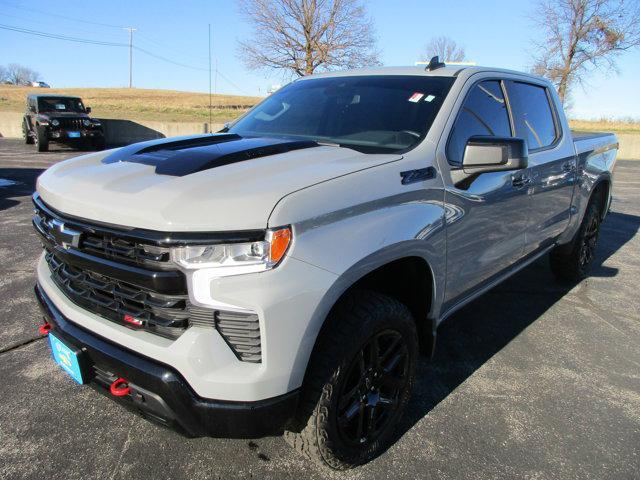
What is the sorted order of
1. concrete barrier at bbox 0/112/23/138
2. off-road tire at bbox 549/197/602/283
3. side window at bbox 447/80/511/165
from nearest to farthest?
1. side window at bbox 447/80/511/165
2. off-road tire at bbox 549/197/602/283
3. concrete barrier at bbox 0/112/23/138

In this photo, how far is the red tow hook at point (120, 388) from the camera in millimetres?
1877

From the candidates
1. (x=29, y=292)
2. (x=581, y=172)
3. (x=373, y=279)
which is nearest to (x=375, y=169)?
(x=373, y=279)

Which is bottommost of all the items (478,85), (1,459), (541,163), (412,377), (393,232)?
(1,459)

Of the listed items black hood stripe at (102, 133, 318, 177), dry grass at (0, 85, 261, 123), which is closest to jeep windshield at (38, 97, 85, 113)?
dry grass at (0, 85, 261, 123)

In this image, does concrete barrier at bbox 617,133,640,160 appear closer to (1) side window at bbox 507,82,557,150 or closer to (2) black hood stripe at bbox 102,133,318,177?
(1) side window at bbox 507,82,557,150

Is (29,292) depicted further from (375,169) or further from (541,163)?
(541,163)

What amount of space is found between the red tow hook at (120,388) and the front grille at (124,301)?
22 centimetres

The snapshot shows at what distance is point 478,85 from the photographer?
118 inches

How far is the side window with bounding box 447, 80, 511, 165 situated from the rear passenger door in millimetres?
208

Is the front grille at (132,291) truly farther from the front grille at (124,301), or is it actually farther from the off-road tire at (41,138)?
the off-road tire at (41,138)

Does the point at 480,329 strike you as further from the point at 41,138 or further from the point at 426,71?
the point at 41,138

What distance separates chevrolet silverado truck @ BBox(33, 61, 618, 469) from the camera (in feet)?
5.56

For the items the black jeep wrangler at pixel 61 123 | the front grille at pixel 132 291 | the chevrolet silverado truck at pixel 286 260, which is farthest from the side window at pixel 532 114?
the black jeep wrangler at pixel 61 123

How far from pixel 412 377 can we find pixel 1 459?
6.39 feet
